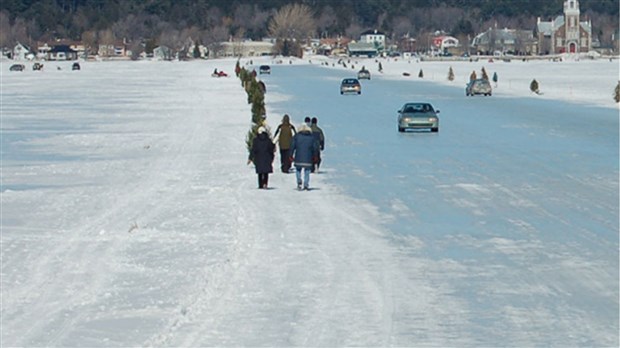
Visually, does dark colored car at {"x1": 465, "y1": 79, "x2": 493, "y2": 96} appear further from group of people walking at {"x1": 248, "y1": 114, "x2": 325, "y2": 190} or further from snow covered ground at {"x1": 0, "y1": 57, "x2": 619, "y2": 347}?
group of people walking at {"x1": 248, "y1": 114, "x2": 325, "y2": 190}

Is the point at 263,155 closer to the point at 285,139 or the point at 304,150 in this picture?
the point at 304,150

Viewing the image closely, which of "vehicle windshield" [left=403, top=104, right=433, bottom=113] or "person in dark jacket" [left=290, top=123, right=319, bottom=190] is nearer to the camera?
"person in dark jacket" [left=290, top=123, right=319, bottom=190]

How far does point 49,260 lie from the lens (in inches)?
594

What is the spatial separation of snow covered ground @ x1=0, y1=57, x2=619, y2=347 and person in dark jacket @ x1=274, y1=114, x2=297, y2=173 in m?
0.43

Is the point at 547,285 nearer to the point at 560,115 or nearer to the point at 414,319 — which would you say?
the point at 414,319

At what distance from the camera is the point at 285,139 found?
23953mm

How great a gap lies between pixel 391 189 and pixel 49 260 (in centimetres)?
801

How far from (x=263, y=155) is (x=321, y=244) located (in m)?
6.34

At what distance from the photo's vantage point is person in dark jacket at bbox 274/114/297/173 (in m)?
23.9

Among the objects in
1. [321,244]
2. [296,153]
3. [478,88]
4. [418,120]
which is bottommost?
[321,244]

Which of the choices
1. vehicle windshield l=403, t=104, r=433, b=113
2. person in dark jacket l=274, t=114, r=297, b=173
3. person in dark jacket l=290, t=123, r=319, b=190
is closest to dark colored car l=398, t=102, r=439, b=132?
vehicle windshield l=403, t=104, r=433, b=113

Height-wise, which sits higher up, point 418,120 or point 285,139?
point 285,139

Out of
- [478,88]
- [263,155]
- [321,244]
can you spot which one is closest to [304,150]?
[263,155]

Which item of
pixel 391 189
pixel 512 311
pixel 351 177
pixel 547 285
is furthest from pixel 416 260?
pixel 351 177
